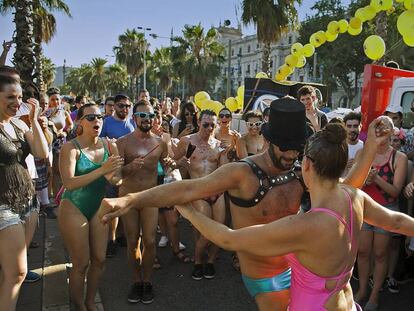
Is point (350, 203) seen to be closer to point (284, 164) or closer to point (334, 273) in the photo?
point (334, 273)

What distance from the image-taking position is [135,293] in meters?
4.20

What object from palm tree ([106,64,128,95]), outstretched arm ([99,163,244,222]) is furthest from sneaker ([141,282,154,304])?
palm tree ([106,64,128,95])

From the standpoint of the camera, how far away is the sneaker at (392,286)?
4402 millimetres

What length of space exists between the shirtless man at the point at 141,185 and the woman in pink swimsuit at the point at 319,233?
7.60 feet

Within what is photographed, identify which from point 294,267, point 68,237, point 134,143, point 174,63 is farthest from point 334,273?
point 174,63

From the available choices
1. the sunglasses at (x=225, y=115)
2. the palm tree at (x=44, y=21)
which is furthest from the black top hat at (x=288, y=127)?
the palm tree at (x=44, y=21)

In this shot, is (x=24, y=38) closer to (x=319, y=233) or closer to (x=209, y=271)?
(x=209, y=271)

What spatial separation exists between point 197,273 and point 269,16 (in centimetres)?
1665

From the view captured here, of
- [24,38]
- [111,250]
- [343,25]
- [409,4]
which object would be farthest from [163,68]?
[111,250]

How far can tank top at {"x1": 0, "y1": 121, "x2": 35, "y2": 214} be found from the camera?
2947mm

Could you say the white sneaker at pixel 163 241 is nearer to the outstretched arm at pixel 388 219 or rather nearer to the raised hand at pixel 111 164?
the raised hand at pixel 111 164

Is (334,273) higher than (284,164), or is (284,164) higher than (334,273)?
(284,164)

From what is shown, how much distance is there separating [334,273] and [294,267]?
8.4 inches

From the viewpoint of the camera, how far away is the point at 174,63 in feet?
134
